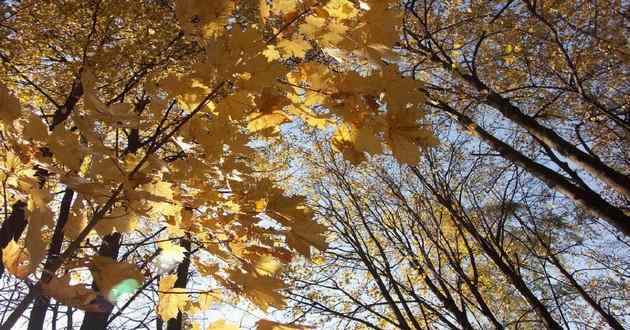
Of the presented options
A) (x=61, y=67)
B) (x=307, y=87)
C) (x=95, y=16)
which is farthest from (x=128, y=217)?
(x=61, y=67)

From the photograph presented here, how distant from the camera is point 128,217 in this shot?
2.84 ft

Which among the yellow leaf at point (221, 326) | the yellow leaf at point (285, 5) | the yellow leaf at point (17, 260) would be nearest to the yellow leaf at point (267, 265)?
the yellow leaf at point (221, 326)

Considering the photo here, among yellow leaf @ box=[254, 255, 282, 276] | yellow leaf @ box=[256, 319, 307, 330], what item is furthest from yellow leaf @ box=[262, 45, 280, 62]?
yellow leaf @ box=[256, 319, 307, 330]

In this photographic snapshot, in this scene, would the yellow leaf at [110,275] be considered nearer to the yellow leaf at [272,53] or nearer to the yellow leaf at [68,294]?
the yellow leaf at [68,294]

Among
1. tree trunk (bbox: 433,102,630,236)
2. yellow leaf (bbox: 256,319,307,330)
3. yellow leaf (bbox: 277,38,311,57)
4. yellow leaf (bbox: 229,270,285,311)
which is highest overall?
tree trunk (bbox: 433,102,630,236)

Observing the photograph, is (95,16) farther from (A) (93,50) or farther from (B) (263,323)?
(B) (263,323)

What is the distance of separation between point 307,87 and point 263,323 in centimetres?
48

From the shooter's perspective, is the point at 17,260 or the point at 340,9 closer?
the point at 17,260

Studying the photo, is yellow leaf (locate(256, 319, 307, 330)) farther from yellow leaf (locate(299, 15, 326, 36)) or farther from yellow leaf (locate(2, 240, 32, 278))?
yellow leaf (locate(299, 15, 326, 36))

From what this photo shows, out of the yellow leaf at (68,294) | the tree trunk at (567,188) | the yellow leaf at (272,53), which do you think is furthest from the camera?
the tree trunk at (567,188)

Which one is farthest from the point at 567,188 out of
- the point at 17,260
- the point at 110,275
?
the point at 17,260

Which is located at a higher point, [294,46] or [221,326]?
[294,46]

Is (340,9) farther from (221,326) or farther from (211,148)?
(221,326)

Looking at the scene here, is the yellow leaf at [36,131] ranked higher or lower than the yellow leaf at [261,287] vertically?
higher
